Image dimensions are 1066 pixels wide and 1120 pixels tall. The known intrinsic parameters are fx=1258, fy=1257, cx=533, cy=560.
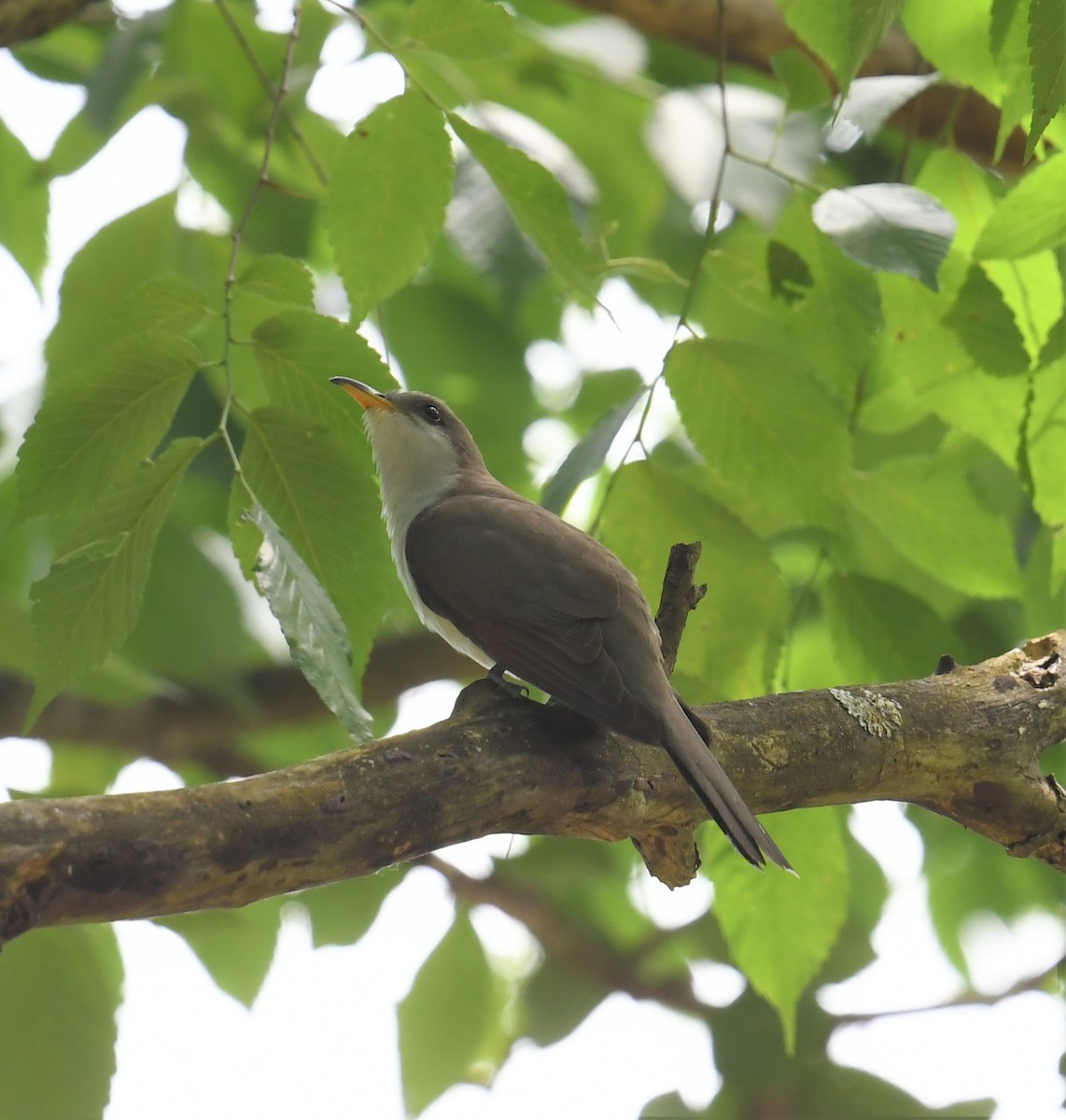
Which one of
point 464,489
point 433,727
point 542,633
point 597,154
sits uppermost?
point 597,154

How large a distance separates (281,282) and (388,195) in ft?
1.02

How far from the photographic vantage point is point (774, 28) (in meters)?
4.91

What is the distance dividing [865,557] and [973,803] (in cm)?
122

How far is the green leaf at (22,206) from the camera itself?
4270mm

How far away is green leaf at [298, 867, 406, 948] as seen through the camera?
4.16 metres

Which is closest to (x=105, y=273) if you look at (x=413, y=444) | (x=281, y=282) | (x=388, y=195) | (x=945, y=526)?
(x=413, y=444)

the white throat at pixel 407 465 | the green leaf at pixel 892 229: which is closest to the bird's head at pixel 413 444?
the white throat at pixel 407 465

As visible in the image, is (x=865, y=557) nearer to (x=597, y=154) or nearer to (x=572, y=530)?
(x=572, y=530)

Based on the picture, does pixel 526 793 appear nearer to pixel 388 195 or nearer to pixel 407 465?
pixel 388 195

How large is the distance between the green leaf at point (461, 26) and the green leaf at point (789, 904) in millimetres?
1917

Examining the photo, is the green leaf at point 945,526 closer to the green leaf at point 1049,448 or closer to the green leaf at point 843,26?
the green leaf at point 1049,448

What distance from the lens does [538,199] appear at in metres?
2.75

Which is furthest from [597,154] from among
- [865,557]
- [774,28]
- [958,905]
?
[958,905]

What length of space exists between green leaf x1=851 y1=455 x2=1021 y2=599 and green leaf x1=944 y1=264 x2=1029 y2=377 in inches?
17.7
